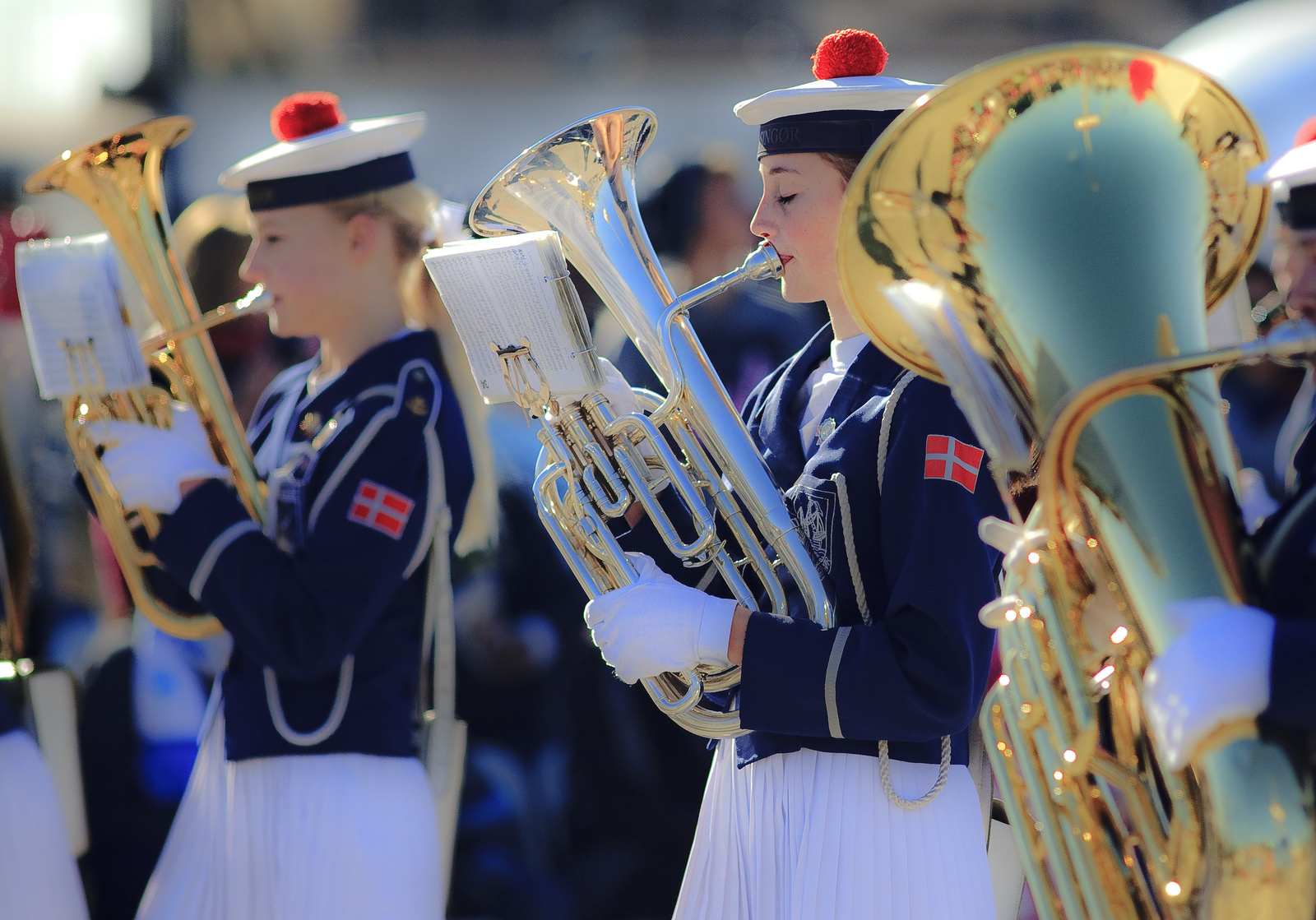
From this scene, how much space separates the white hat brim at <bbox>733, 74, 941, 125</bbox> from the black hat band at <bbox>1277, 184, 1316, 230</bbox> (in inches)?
28.5

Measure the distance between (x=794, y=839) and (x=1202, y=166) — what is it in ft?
3.53

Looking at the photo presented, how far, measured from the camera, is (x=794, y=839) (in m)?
2.13

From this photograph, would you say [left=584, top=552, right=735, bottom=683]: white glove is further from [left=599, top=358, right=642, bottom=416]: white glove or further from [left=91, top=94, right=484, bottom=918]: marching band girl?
[left=91, top=94, right=484, bottom=918]: marching band girl

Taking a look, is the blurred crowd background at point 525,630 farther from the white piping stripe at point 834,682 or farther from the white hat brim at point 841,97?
the white piping stripe at point 834,682

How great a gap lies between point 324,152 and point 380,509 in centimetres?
72

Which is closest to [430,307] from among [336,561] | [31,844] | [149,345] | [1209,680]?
[149,345]

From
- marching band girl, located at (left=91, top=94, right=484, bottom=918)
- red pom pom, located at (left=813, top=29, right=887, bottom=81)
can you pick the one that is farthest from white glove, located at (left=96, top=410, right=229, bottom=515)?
red pom pom, located at (left=813, top=29, right=887, bottom=81)

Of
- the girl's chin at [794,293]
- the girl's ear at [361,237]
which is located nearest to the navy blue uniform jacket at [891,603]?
the girl's chin at [794,293]

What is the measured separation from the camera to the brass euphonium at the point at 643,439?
2.14 m

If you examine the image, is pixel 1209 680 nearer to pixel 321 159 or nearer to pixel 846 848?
pixel 846 848

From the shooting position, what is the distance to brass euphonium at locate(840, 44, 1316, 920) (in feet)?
4.85

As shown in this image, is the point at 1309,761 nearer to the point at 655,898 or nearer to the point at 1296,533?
the point at 1296,533

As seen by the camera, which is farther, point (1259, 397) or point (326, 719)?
point (1259, 397)

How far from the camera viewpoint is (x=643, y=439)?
7.32 feet
